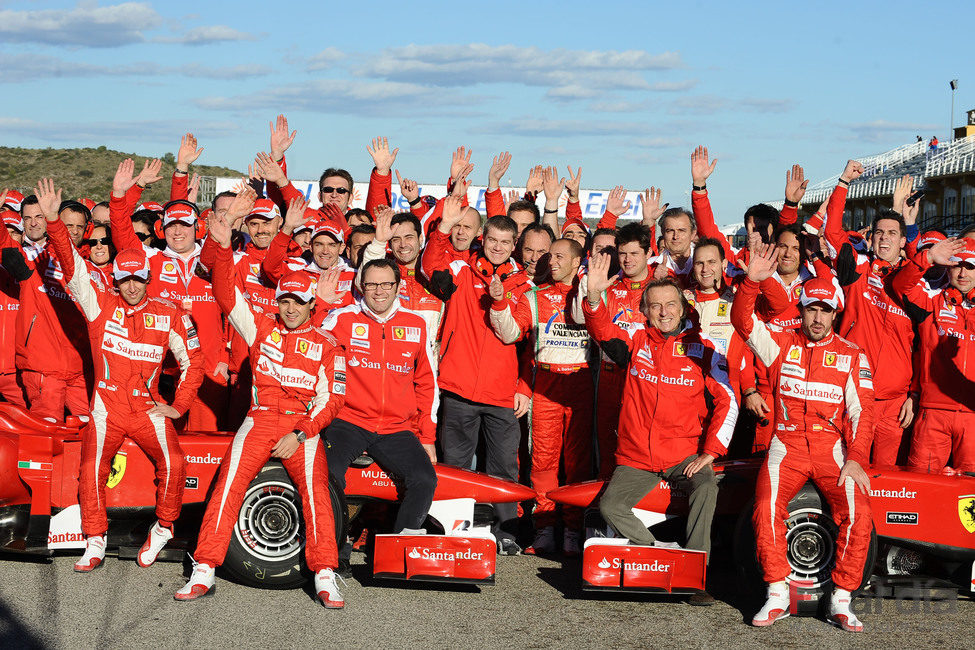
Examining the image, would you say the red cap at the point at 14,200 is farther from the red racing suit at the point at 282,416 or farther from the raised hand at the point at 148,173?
the red racing suit at the point at 282,416

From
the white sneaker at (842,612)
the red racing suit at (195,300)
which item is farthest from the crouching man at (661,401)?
the red racing suit at (195,300)

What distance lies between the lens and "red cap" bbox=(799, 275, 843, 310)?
5.93m

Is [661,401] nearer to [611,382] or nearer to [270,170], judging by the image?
[611,382]

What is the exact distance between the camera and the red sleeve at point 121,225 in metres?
7.62

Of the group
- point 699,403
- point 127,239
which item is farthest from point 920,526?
point 127,239

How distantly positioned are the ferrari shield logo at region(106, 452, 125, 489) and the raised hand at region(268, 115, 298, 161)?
3.74 meters

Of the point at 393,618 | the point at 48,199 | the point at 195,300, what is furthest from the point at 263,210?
the point at 393,618

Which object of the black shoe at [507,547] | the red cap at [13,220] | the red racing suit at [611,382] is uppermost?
the red cap at [13,220]

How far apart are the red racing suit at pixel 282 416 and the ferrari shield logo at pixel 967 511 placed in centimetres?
365

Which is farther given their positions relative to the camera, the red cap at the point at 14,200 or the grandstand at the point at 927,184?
the grandstand at the point at 927,184

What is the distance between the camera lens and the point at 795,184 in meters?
8.60

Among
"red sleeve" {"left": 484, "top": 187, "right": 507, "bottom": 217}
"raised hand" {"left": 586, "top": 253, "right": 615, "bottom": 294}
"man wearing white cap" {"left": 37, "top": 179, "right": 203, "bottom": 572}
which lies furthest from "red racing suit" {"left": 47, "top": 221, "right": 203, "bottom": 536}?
"red sleeve" {"left": 484, "top": 187, "right": 507, "bottom": 217}

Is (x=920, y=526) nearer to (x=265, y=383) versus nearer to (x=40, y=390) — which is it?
(x=265, y=383)

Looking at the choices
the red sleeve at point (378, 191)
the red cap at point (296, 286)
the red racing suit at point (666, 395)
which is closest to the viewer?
the red cap at point (296, 286)
